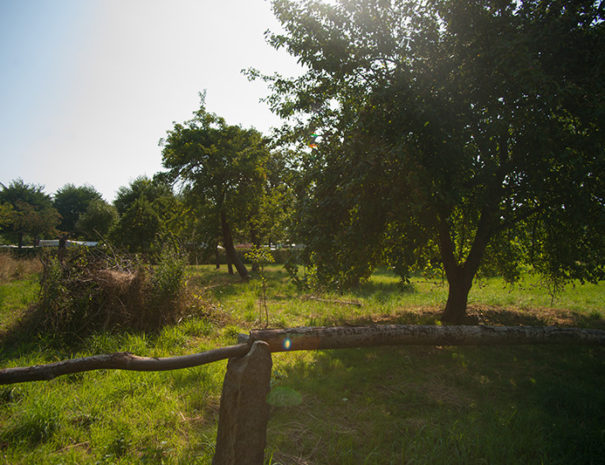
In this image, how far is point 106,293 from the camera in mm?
7426

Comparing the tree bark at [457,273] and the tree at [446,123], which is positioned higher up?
the tree at [446,123]

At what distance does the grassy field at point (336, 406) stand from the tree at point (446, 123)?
93.8 inches

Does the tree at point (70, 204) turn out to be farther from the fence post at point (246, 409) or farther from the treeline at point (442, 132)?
the fence post at point (246, 409)

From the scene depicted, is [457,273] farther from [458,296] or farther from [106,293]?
[106,293]

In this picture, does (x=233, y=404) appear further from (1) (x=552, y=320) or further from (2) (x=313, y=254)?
(1) (x=552, y=320)

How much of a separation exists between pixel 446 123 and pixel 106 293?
8.25 m

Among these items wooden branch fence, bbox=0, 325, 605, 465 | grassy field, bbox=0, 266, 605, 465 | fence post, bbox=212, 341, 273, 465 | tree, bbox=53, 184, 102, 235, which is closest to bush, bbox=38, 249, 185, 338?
grassy field, bbox=0, 266, 605, 465

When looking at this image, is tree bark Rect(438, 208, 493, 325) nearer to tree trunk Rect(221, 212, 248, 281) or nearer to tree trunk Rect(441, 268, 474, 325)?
tree trunk Rect(441, 268, 474, 325)

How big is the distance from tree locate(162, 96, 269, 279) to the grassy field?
11473 millimetres

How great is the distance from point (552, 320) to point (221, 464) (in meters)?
11.6

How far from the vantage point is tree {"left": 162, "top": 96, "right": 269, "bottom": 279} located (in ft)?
59.7

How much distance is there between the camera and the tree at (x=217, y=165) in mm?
18203

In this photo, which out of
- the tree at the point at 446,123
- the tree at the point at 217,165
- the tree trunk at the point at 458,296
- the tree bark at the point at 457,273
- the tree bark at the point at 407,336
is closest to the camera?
the tree bark at the point at 407,336

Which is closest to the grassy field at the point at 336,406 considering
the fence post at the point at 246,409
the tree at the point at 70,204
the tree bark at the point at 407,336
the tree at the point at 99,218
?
the tree bark at the point at 407,336
